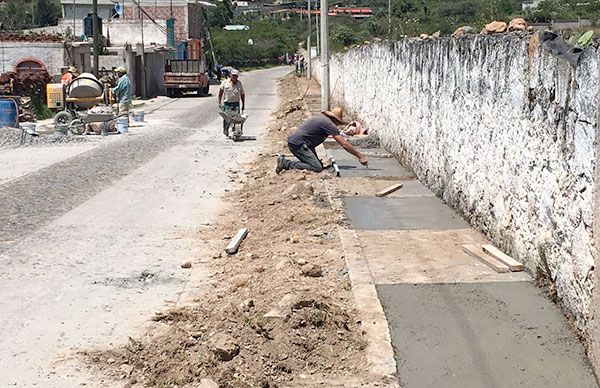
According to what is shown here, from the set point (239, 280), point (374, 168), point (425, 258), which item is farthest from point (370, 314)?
point (374, 168)

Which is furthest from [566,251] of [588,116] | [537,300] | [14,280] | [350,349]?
[14,280]

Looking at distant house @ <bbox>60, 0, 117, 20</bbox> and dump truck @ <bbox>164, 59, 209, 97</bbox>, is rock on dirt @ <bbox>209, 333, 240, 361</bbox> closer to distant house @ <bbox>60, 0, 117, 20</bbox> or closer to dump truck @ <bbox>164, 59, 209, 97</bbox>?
dump truck @ <bbox>164, 59, 209, 97</bbox>

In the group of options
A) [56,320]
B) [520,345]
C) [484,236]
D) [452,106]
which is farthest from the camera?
[452,106]

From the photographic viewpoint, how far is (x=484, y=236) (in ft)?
28.6

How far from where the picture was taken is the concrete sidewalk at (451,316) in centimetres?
526

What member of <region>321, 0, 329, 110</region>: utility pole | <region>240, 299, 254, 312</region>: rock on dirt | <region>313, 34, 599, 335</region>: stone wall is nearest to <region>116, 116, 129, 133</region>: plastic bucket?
<region>321, 0, 329, 110</region>: utility pole

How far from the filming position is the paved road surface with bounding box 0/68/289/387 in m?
6.59

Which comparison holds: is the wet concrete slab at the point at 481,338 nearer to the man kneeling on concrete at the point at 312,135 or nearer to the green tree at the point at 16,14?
the man kneeling on concrete at the point at 312,135

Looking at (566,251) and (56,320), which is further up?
(566,251)

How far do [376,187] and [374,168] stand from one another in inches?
78.3

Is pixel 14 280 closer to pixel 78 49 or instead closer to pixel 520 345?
pixel 520 345

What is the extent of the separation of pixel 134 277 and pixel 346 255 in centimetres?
216

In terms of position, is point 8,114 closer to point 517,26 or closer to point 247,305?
point 517,26

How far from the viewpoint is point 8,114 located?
23281 mm
